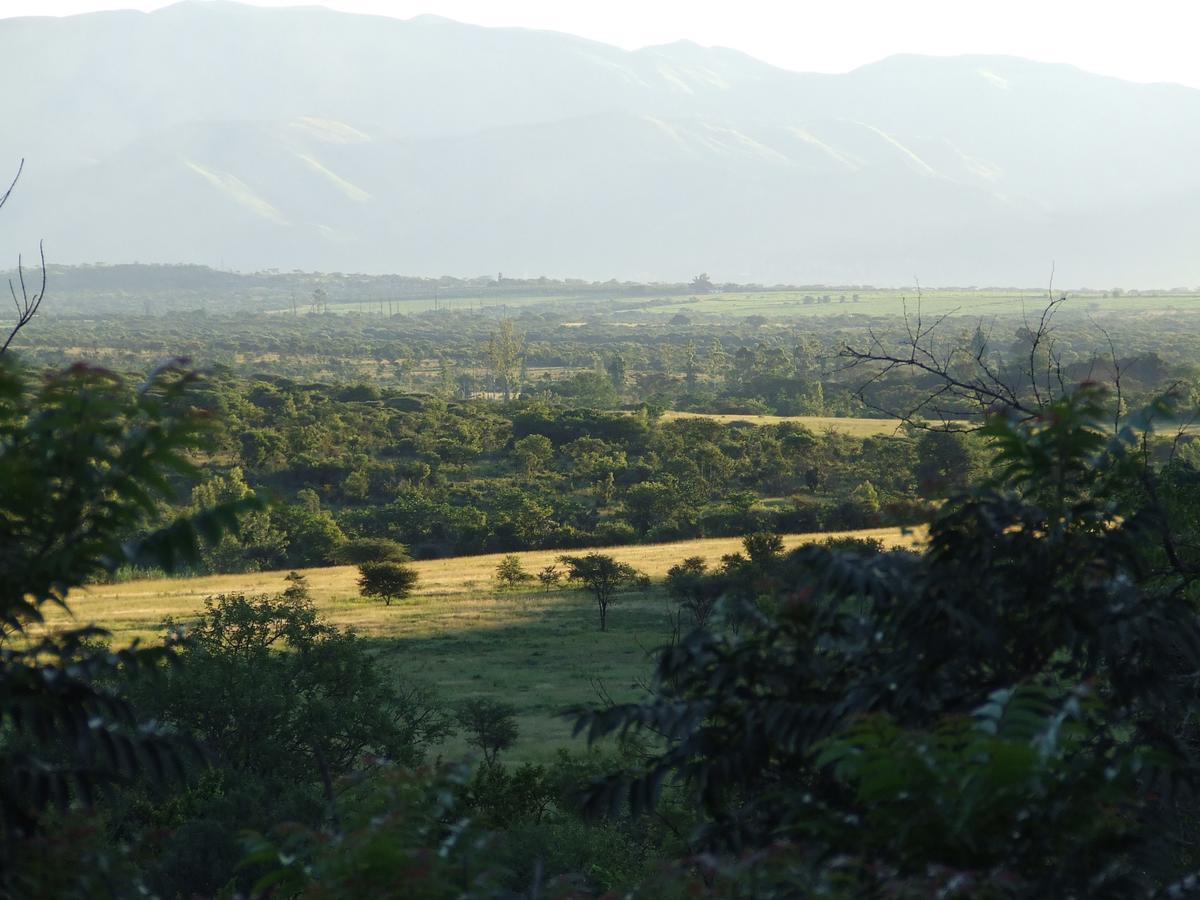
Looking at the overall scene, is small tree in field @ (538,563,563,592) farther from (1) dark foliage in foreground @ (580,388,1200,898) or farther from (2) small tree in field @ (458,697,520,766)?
(1) dark foliage in foreground @ (580,388,1200,898)

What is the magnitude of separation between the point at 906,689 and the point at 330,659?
20.7 metres

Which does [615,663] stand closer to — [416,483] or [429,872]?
[429,872]

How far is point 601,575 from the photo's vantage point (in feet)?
167

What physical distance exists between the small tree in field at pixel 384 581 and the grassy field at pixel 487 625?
23.3 inches

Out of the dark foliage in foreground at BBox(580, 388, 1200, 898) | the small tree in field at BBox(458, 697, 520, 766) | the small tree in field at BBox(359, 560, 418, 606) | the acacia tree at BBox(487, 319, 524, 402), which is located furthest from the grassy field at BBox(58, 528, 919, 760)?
the acacia tree at BBox(487, 319, 524, 402)

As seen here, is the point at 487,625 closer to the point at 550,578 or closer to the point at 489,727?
the point at 550,578

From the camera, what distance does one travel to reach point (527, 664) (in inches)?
1582

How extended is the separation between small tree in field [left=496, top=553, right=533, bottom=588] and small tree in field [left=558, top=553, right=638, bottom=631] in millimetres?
2579

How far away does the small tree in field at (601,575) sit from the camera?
50062mm

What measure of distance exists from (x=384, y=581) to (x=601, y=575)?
334 inches

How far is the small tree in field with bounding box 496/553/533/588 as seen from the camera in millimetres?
55250

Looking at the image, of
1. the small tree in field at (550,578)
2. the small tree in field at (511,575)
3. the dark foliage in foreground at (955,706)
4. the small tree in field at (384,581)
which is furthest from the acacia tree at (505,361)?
the dark foliage in foreground at (955,706)

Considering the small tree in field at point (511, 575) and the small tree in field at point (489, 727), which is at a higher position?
the small tree in field at point (489, 727)

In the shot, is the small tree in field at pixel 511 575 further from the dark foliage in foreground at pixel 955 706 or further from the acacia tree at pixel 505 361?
the acacia tree at pixel 505 361
